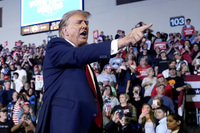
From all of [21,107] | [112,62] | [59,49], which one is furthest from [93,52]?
[112,62]

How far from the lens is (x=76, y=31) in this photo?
5.83 feet

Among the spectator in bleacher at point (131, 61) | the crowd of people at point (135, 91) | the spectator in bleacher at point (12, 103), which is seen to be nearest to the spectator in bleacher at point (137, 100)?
the crowd of people at point (135, 91)

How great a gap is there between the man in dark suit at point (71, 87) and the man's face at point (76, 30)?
0.07 metres

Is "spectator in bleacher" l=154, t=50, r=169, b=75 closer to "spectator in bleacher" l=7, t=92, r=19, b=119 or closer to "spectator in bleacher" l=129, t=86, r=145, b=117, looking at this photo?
"spectator in bleacher" l=129, t=86, r=145, b=117

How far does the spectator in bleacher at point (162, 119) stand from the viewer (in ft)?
16.4

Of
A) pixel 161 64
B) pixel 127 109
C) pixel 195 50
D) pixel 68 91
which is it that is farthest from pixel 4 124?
pixel 195 50

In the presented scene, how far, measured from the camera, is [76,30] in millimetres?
1779

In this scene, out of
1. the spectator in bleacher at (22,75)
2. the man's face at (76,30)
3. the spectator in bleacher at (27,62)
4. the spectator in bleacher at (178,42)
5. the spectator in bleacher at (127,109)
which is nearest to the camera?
the man's face at (76,30)

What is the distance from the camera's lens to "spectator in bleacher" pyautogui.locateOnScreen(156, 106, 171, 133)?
5.00 meters

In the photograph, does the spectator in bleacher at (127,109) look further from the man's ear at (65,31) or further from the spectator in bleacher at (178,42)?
the man's ear at (65,31)

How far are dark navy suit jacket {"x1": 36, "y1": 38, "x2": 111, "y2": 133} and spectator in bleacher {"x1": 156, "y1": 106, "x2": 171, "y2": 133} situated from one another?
367cm

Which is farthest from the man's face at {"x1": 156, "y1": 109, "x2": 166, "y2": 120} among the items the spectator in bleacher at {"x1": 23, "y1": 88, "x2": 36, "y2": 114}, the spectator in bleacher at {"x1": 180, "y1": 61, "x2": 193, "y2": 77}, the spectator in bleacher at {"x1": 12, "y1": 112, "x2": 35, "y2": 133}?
Result: the spectator in bleacher at {"x1": 23, "y1": 88, "x2": 36, "y2": 114}

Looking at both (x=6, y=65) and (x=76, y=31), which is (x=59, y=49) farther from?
(x=6, y=65)

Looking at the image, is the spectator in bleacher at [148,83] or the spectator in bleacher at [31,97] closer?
the spectator in bleacher at [148,83]
